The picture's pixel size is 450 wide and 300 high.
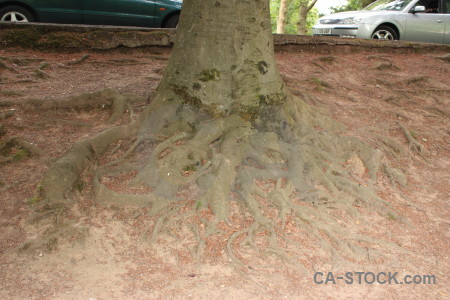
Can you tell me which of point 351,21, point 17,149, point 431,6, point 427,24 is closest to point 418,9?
point 427,24

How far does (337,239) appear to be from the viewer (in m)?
4.02

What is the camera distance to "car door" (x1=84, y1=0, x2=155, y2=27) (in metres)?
9.55

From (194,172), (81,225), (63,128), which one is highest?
(63,128)

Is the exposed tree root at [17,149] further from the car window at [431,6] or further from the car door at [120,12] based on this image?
the car window at [431,6]

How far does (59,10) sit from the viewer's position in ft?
30.1

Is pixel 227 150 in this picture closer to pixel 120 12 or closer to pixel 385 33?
pixel 120 12

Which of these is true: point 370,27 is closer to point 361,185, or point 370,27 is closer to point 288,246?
point 361,185

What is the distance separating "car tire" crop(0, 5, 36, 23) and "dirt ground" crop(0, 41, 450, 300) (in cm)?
142

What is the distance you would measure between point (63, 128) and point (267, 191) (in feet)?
8.35

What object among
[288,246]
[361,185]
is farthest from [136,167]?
[361,185]

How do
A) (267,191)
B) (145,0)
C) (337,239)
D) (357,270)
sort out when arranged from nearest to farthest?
(357,270), (337,239), (267,191), (145,0)

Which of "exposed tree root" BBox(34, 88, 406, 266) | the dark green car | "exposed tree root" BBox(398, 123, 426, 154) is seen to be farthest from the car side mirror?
"exposed tree root" BBox(34, 88, 406, 266)

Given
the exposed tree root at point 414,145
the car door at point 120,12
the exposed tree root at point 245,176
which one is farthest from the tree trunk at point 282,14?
the exposed tree root at point 245,176

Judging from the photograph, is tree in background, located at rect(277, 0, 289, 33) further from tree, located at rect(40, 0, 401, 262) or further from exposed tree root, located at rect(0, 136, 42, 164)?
exposed tree root, located at rect(0, 136, 42, 164)
